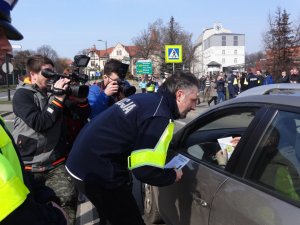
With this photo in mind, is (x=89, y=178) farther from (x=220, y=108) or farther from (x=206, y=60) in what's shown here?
(x=206, y=60)

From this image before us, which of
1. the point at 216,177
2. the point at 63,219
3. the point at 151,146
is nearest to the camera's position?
the point at 63,219

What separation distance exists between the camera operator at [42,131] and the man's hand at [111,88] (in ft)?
3.25

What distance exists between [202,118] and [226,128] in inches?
23.3

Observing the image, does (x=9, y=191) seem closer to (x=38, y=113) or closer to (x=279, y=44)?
Answer: (x=38, y=113)

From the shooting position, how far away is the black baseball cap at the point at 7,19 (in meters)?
1.36

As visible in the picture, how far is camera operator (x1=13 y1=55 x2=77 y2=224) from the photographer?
319 cm

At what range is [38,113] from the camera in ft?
10.6

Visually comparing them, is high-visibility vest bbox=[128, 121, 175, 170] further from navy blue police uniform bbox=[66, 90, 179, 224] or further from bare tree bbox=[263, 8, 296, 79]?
bare tree bbox=[263, 8, 296, 79]

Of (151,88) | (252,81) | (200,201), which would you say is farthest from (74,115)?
(151,88)

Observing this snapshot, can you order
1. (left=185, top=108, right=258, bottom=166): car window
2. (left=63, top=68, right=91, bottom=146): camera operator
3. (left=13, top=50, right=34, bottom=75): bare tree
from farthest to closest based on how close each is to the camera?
1. (left=13, top=50, right=34, bottom=75): bare tree
2. (left=63, top=68, right=91, bottom=146): camera operator
3. (left=185, top=108, right=258, bottom=166): car window

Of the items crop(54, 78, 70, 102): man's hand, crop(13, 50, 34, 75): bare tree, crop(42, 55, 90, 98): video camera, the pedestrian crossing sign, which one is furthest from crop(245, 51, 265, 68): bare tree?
crop(54, 78, 70, 102): man's hand

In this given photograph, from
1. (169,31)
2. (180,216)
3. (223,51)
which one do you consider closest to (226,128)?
(180,216)

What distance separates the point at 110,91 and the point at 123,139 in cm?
175

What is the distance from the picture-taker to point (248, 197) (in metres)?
2.31
